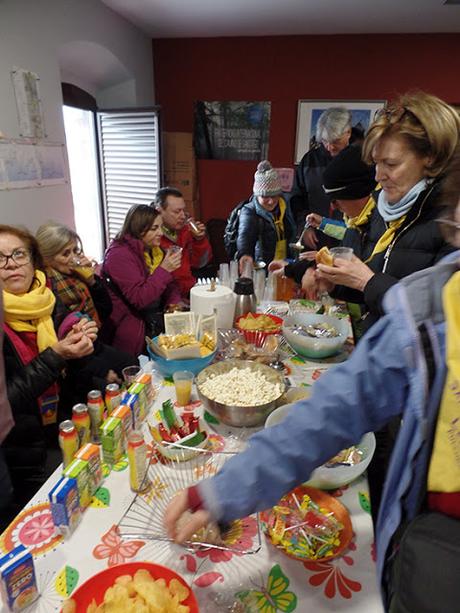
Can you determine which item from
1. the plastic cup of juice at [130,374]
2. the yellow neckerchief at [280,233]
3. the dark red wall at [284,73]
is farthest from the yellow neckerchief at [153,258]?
the dark red wall at [284,73]

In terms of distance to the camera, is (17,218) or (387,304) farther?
(17,218)

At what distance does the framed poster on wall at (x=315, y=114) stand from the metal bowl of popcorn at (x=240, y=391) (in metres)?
3.87

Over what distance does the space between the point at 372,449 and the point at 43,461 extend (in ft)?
4.15

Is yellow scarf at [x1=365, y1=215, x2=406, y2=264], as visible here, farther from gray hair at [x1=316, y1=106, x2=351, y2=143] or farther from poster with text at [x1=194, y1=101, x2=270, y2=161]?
poster with text at [x1=194, y1=101, x2=270, y2=161]

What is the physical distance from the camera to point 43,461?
1.64 meters

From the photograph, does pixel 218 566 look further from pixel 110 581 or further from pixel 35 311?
pixel 35 311

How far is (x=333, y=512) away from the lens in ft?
3.24

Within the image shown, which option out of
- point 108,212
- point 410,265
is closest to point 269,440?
point 410,265

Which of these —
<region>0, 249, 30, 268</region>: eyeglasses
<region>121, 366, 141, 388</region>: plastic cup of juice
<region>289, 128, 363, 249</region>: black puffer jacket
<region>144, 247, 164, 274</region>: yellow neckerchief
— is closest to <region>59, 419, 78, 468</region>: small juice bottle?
<region>121, 366, 141, 388</region>: plastic cup of juice

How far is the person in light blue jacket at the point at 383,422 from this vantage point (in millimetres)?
654

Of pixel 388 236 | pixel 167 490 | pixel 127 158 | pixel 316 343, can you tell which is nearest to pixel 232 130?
pixel 127 158

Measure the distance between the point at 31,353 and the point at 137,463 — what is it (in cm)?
98

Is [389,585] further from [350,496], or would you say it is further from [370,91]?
[370,91]

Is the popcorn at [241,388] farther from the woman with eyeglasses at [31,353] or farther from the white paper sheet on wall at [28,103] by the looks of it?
the white paper sheet on wall at [28,103]
